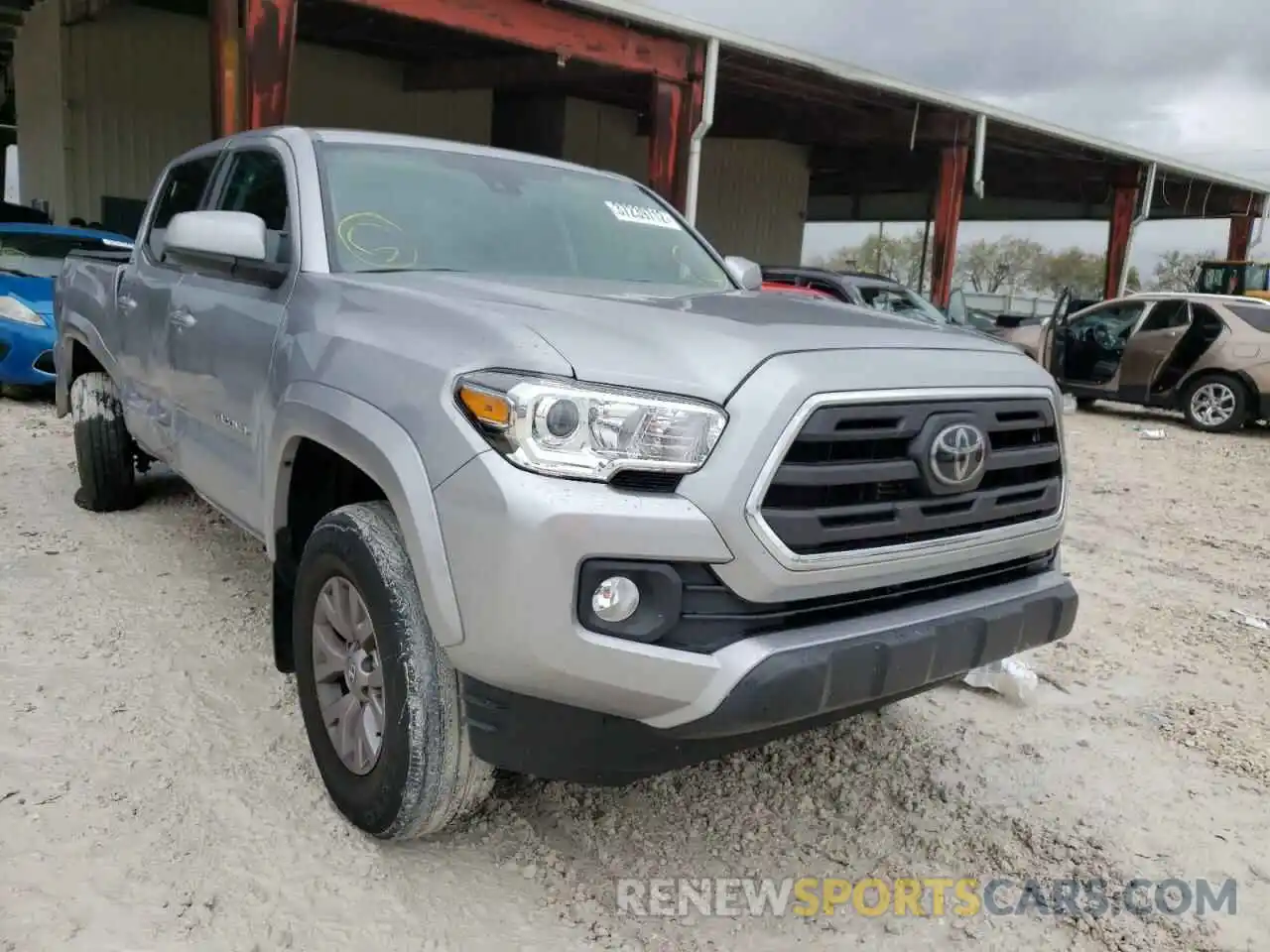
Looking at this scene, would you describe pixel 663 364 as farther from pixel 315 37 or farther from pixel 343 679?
pixel 315 37

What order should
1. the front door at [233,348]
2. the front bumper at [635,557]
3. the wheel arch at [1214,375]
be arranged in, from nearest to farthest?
1. the front bumper at [635,557]
2. the front door at [233,348]
3. the wheel arch at [1214,375]

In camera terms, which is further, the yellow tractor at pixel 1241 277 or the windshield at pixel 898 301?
the yellow tractor at pixel 1241 277

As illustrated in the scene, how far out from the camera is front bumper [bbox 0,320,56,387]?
794 centimetres

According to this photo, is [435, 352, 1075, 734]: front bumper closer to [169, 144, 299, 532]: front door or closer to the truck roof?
[169, 144, 299, 532]: front door

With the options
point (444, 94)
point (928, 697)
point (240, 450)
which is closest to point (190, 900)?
point (240, 450)

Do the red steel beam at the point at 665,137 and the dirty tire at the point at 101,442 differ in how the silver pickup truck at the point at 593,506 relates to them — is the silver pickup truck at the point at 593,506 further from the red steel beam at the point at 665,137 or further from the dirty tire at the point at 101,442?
the red steel beam at the point at 665,137

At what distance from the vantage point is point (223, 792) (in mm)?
2674

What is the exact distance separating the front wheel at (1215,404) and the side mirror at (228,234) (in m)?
11.0

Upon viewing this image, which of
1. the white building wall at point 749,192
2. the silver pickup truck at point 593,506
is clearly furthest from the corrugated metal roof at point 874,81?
the silver pickup truck at point 593,506

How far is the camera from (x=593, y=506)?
1891mm

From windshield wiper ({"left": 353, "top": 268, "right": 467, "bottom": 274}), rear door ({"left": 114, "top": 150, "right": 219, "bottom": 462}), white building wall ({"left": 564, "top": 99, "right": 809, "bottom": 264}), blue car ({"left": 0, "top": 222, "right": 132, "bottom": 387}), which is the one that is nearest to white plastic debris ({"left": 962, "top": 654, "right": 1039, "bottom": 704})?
windshield wiper ({"left": 353, "top": 268, "right": 467, "bottom": 274})

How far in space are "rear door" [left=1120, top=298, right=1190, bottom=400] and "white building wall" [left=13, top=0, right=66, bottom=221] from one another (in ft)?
47.8

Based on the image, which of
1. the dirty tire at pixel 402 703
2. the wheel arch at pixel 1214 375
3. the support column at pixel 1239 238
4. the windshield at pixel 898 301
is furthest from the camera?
the support column at pixel 1239 238

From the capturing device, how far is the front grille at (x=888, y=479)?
203cm
